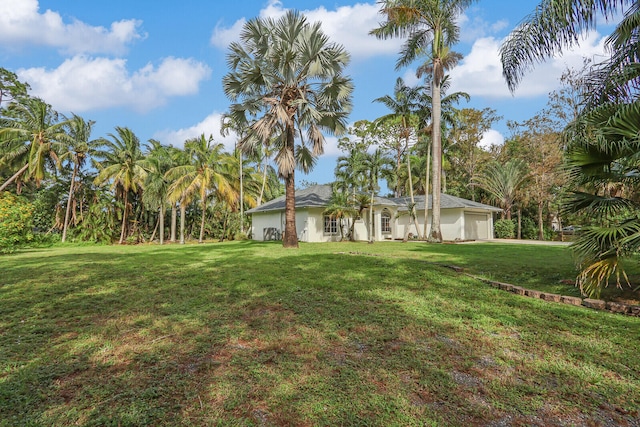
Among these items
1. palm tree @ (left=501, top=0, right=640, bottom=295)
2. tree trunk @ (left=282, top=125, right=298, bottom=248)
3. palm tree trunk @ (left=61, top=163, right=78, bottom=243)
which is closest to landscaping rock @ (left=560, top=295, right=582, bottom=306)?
palm tree @ (left=501, top=0, right=640, bottom=295)

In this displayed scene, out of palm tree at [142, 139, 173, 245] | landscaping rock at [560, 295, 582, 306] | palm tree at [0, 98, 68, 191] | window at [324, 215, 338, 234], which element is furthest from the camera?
palm tree at [142, 139, 173, 245]

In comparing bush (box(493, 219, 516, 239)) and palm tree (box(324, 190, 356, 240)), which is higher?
palm tree (box(324, 190, 356, 240))

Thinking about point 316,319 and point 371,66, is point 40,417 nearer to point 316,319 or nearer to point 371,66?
point 316,319

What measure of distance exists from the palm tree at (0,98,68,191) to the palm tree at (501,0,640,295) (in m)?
24.4

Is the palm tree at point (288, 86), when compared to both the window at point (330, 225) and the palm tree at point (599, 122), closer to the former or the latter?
the window at point (330, 225)

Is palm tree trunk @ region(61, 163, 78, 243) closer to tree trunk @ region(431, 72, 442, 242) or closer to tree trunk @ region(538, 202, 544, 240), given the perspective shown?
tree trunk @ region(431, 72, 442, 242)

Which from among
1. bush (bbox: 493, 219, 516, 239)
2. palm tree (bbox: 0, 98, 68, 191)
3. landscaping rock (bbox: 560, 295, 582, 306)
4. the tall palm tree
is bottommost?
landscaping rock (bbox: 560, 295, 582, 306)

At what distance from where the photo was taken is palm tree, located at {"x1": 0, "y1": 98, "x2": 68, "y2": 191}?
2022 centimetres

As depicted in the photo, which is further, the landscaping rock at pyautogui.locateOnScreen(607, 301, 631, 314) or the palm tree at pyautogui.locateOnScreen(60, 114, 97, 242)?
the palm tree at pyautogui.locateOnScreen(60, 114, 97, 242)

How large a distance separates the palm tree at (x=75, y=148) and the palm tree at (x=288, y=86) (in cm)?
1353

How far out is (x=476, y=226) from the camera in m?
23.9

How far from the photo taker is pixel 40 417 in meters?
2.18

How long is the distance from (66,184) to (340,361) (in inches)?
1058

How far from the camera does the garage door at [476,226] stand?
75.7 ft
